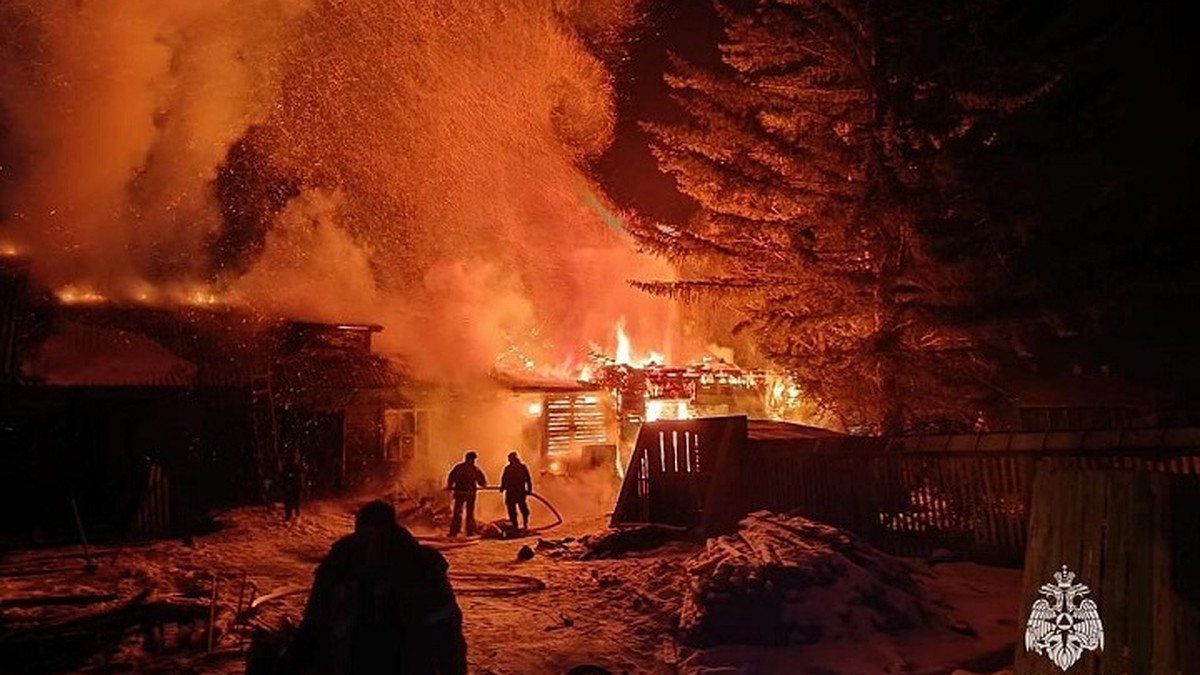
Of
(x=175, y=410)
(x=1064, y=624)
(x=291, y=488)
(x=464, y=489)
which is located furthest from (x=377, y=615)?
(x=175, y=410)

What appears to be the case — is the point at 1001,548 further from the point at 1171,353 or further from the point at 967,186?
the point at 1171,353

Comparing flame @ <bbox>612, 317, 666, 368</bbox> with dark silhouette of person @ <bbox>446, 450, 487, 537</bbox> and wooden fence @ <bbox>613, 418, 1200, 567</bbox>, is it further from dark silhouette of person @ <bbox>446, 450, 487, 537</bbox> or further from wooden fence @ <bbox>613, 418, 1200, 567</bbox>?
wooden fence @ <bbox>613, 418, 1200, 567</bbox>

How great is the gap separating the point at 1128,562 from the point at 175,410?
793 inches

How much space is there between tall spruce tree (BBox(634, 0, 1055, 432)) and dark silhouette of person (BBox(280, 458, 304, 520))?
10.9m

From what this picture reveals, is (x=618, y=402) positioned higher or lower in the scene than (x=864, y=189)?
lower

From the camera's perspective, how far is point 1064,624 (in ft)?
13.6

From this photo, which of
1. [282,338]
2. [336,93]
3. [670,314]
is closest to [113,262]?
[282,338]

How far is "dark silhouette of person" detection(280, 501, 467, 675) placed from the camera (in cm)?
461

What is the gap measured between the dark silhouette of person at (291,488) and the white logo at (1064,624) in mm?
17025

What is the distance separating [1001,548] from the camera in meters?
8.69

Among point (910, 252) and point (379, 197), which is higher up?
point (379, 197)

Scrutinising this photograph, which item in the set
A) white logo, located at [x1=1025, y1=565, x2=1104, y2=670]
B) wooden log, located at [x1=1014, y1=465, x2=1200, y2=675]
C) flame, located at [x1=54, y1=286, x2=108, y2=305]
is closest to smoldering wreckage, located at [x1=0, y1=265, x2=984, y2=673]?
flame, located at [x1=54, y1=286, x2=108, y2=305]

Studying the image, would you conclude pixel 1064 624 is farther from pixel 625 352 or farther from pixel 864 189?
pixel 625 352

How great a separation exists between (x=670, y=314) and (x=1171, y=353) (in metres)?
18.4
